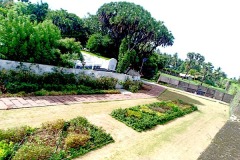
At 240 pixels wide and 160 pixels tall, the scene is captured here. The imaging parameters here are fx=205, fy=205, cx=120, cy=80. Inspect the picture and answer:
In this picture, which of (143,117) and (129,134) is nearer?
→ (129,134)

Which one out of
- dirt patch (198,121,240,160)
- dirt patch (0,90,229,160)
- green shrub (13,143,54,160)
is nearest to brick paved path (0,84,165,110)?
dirt patch (0,90,229,160)

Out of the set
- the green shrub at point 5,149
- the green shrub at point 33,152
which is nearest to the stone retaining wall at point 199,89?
the green shrub at point 33,152

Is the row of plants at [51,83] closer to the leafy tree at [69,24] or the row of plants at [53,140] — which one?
the row of plants at [53,140]

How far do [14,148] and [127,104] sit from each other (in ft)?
36.3

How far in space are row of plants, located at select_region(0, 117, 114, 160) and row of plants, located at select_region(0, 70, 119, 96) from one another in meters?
4.63

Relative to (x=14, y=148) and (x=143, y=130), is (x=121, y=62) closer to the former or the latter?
(x=143, y=130)

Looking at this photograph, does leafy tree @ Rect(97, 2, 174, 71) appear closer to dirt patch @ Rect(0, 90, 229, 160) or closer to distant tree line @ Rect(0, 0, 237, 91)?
distant tree line @ Rect(0, 0, 237, 91)

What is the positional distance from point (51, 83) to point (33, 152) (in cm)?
918

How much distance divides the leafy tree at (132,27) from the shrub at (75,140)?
18.7 meters

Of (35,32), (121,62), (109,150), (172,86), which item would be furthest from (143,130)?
(172,86)

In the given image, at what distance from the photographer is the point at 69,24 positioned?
40188 mm

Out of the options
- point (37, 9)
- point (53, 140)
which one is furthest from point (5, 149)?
point (37, 9)

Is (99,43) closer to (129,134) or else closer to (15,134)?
(129,134)

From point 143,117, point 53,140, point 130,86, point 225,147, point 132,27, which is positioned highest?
point 132,27
